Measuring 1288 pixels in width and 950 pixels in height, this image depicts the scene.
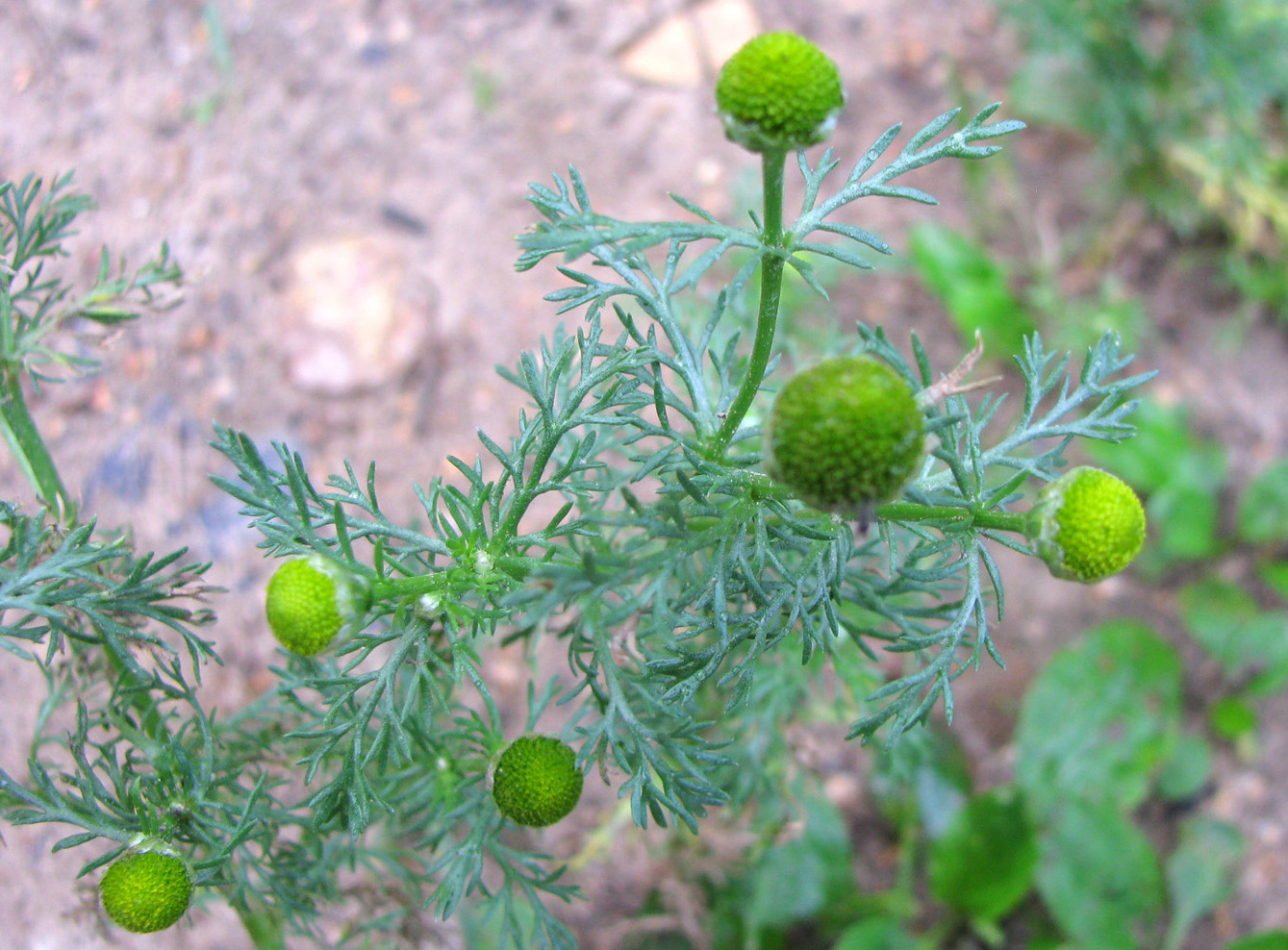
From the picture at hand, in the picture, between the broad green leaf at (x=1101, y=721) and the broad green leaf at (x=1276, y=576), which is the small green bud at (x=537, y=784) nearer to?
the broad green leaf at (x=1101, y=721)

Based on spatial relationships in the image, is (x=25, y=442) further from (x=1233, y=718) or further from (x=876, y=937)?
(x=1233, y=718)

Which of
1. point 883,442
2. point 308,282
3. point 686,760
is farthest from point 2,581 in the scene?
point 308,282

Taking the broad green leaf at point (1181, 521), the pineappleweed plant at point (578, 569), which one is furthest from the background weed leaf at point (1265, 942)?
the pineappleweed plant at point (578, 569)

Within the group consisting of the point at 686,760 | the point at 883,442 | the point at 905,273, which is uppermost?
the point at 905,273

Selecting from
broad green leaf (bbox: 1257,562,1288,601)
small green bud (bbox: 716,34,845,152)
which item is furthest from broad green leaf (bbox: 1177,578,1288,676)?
small green bud (bbox: 716,34,845,152)

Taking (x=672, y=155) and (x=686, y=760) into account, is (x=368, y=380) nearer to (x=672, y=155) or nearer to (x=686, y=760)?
(x=672, y=155)
